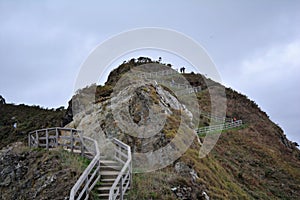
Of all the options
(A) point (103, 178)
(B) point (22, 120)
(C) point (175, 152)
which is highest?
(B) point (22, 120)

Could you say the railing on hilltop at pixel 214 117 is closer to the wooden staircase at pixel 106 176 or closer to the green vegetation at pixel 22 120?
the green vegetation at pixel 22 120

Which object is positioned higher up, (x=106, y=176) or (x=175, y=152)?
(x=175, y=152)

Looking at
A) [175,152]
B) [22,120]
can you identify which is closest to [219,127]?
[175,152]

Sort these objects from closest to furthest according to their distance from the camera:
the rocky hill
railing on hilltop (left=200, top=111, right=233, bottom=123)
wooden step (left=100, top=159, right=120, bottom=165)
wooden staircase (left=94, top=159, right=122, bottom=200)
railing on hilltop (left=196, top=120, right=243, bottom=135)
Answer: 1. wooden staircase (left=94, top=159, right=122, bottom=200)
2. wooden step (left=100, top=159, right=120, bottom=165)
3. the rocky hill
4. railing on hilltop (left=196, top=120, right=243, bottom=135)
5. railing on hilltop (left=200, top=111, right=233, bottom=123)

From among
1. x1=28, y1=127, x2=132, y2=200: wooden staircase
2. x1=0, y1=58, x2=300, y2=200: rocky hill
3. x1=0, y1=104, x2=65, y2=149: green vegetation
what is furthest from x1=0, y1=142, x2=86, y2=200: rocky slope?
x1=0, y1=104, x2=65, y2=149: green vegetation

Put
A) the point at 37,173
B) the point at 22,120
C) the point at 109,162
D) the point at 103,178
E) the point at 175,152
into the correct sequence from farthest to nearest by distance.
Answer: the point at 22,120, the point at 175,152, the point at 37,173, the point at 109,162, the point at 103,178

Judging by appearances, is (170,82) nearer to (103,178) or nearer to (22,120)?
(22,120)

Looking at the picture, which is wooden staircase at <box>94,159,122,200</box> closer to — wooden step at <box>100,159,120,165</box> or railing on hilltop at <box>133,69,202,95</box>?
wooden step at <box>100,159,120,165</box>

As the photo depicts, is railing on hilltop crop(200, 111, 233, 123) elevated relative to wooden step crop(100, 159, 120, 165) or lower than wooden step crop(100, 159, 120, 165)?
elevated

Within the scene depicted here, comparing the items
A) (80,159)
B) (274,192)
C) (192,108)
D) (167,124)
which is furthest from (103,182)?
(192,108)

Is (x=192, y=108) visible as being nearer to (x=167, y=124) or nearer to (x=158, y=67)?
(x=167, y=124)

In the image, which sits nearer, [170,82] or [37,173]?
[37,173]

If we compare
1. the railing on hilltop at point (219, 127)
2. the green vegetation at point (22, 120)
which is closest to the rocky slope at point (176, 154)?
the railing on hilltop at point (219, 127)

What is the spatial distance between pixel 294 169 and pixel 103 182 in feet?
55.0
